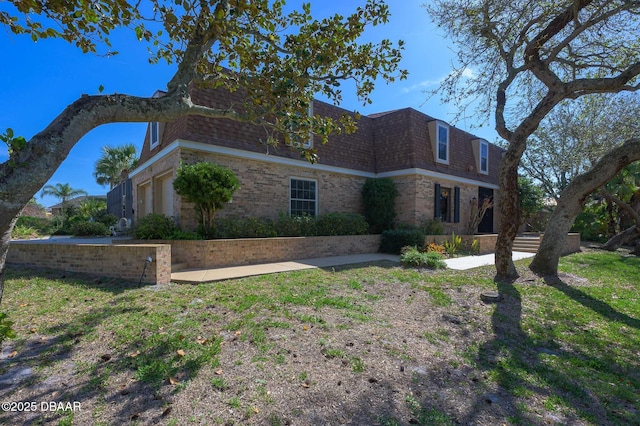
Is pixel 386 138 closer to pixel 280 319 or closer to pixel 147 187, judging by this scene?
pixel 147 187

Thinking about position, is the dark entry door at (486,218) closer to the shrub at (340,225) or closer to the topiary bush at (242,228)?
the shrub at (340,225)

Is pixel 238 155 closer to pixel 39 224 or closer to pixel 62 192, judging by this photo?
pixel 39 224

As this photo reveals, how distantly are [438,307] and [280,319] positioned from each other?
312cm

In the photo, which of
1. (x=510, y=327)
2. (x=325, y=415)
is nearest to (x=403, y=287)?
(x=510, y=327)

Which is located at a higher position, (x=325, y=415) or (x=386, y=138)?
(x=386, y=138)

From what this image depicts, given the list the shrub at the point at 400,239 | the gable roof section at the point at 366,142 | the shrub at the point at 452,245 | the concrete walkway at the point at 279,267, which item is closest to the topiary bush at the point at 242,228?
the concrete walkway at the point at 279,267

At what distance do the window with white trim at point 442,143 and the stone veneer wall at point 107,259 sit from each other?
44.0 feet

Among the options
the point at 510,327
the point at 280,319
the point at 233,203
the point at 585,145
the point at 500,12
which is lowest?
the point at 510,327

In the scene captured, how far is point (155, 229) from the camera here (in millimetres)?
8727

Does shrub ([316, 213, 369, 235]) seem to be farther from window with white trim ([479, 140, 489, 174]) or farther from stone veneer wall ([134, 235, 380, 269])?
window with white trim ([479, 140, 489, 174])

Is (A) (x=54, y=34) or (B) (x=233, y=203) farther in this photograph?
(B) (x=233, y=203)

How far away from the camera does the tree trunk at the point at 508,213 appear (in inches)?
310

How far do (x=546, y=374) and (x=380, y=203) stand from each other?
33.1ft

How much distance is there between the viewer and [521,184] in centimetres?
2112
